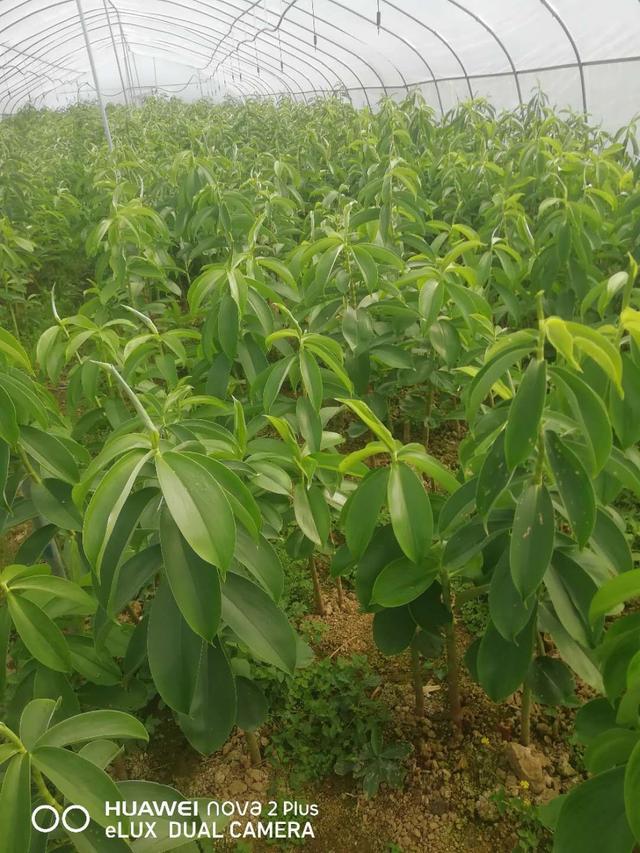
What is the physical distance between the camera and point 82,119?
37.8ft

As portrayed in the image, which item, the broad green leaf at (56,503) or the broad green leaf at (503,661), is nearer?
Result: the broad green leaf at (503,661)

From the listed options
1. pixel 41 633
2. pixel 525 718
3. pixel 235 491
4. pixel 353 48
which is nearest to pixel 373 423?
pixel 235 491

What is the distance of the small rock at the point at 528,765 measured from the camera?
156 centimetres

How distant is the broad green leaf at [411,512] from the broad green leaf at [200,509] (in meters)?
0.37

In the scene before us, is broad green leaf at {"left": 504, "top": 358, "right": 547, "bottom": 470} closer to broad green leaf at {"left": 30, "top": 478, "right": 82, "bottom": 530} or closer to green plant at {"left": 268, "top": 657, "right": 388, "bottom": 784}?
broad green leaf at {"left": 30, "top": 478, "right": 82, "bottom": 530}

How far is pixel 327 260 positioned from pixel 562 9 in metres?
5.87

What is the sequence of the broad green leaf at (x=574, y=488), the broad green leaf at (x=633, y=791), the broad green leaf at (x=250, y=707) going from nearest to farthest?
the broad green leaf at (x=633, y=791) → the broad green leaf at (x=574, y=488) → the broad green leaf at (x=250, y=707)

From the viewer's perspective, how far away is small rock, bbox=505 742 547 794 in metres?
1.56

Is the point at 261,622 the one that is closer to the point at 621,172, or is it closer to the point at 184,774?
the point at 184,774

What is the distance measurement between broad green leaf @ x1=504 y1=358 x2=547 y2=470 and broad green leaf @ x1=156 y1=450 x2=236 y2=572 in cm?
45

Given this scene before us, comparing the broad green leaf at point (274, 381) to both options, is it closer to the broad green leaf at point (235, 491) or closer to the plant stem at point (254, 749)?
the broad green leaf at point (235, 491)

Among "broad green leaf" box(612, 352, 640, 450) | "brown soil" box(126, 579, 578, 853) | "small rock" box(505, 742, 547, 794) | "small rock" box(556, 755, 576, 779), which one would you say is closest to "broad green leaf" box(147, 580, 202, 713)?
"brown soil" box(126, 579, 578, 853)

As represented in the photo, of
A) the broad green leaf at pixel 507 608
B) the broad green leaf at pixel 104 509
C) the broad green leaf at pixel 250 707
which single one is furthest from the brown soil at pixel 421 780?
the broad green leaf at pixel 104 509

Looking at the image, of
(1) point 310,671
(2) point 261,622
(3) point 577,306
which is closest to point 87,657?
(2) point 261,622
